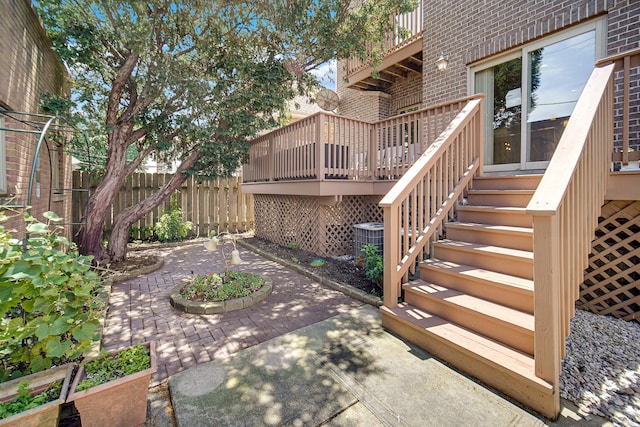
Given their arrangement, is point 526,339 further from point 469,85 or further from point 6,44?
point 6,44

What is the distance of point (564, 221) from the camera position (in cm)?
205

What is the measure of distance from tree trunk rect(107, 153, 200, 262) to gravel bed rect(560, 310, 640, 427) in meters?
6.60

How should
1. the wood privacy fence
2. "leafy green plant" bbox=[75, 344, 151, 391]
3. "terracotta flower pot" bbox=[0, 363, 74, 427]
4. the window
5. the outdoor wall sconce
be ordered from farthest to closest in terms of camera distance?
the wood privacy fence, the outdoor wall sconce, the window, "leafy green plant" bbox=[75, 344, 151, 391], "terracotta flower pot" bbox=[0, 363, 74, 427]

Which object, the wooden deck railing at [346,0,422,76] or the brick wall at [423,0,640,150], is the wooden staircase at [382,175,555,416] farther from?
the wooden deck railing at [346,0,422,76]

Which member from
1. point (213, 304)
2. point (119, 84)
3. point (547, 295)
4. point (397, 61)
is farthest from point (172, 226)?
point (547, 295)

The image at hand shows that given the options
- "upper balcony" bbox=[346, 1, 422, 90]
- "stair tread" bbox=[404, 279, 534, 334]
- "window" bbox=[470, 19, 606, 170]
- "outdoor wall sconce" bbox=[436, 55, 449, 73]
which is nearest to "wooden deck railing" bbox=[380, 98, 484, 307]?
"stair tread" bbox=[404, 279, 534, 334]

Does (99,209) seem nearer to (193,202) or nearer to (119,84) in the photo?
(119,84)

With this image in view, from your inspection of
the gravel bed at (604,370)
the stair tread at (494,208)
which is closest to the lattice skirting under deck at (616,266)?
the gravel bed at (604,370)

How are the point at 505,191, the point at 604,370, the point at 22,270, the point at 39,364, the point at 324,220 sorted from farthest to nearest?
the point at 324,220
the point at 505,191
the point at 604,370
the point at 39,364
the point at 22,270

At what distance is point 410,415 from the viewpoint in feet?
6.29

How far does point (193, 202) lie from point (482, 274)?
7.81 metres

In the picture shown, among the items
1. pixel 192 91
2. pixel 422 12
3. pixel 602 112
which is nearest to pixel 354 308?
pixel 602 112

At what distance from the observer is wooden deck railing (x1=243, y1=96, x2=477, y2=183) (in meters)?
5.04

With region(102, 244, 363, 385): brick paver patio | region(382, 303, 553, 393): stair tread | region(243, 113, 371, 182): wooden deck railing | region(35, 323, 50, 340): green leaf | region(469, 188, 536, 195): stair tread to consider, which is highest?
region(243, 113, 371, 182): wooden deck railing
